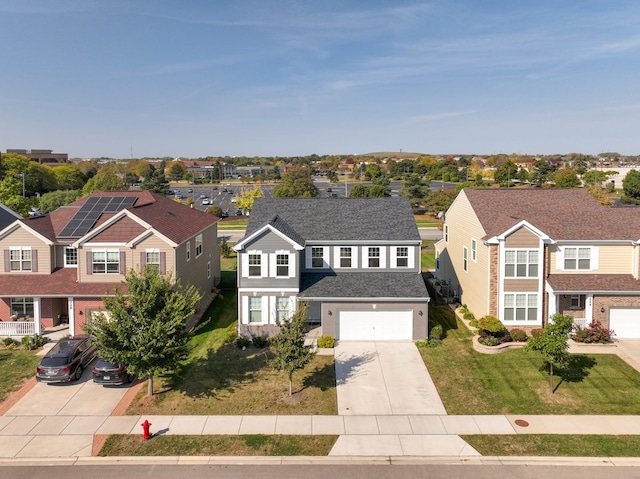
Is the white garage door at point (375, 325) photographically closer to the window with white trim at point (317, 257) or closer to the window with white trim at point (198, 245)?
the window with white trim at point (317, 257)

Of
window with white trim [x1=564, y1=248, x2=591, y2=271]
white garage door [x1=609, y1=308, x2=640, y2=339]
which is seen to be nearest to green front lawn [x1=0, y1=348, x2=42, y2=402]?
window with white trim [x1=564, y1=248, x2=591, y2=271]

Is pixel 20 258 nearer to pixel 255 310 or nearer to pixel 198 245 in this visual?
pixel 198 245

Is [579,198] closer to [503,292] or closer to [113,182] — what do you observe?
[503,292]

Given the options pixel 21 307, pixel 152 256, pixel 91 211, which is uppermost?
pixel 91 211

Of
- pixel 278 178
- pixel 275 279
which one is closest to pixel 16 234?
pixel 275 279

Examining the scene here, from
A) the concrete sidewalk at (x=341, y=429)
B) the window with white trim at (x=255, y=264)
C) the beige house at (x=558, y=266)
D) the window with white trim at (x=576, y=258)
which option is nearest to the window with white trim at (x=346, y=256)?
the window with white trim at (x=255, y=264)

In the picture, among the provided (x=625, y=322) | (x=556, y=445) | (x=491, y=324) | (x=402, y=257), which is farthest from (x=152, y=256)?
(x=625, y=322)

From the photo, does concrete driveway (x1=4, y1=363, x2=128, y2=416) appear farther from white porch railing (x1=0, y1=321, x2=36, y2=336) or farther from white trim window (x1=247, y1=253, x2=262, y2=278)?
white trim window (x1=247, y1=253, x2=262, y2=278)
